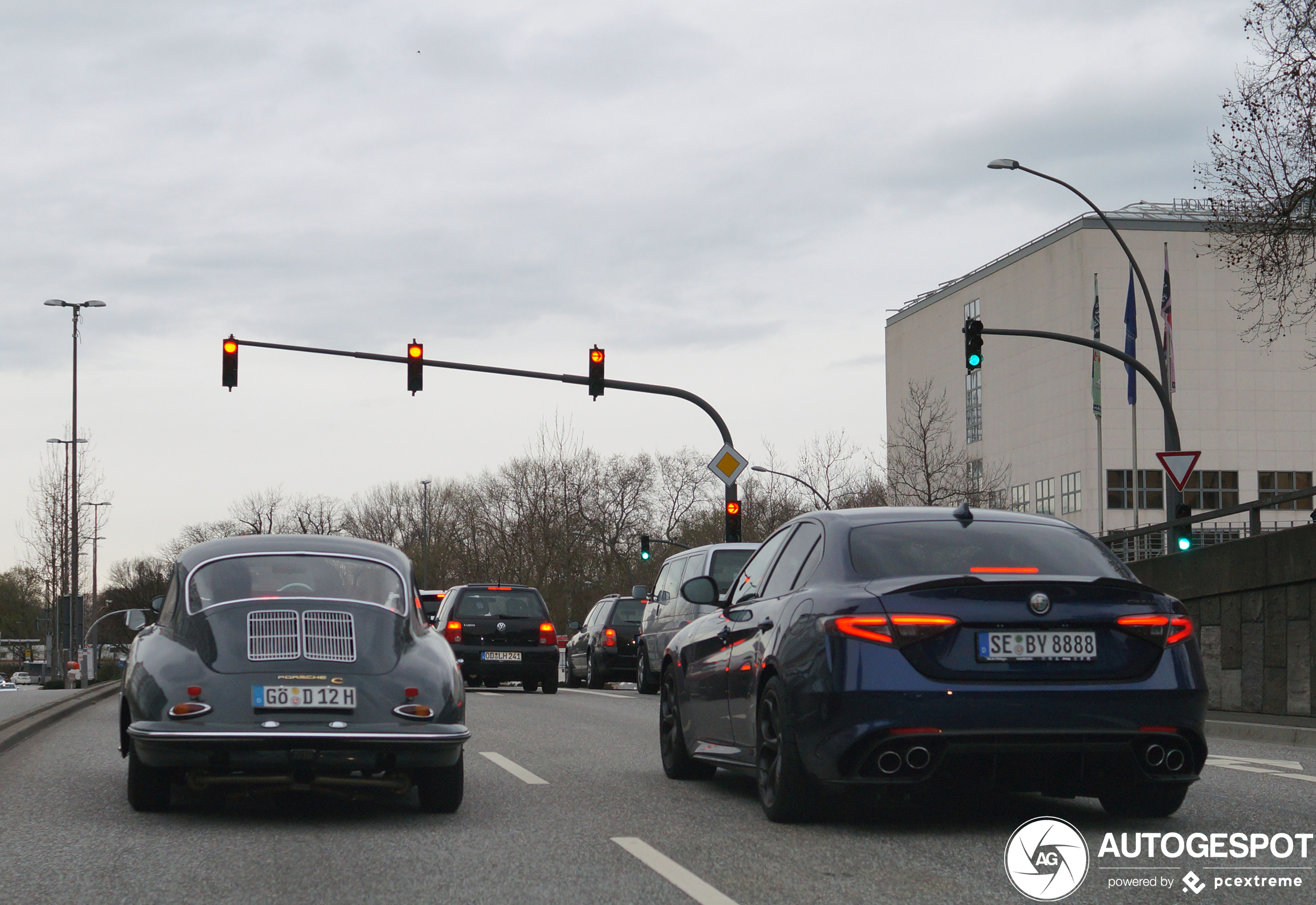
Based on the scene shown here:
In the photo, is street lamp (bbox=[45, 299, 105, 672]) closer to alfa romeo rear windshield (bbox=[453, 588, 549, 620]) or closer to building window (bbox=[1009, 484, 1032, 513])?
alfa romeo rear windshield (bbox=[453, 588, 549, 620])

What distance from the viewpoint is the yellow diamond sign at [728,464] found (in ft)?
89.3

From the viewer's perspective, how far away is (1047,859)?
6281 millimetres

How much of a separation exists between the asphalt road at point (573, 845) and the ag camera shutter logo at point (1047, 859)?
7 cm

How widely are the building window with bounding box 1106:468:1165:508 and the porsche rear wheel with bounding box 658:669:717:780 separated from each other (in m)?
79.9

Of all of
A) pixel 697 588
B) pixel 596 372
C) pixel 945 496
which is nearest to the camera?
pixel 697 588

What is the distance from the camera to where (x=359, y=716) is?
755 centimetres

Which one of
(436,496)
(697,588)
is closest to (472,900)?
(697,588)

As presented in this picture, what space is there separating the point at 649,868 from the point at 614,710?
1205cm

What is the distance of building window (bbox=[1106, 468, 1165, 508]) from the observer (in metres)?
86.6

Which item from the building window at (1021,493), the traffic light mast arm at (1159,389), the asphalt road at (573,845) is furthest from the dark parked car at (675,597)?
the building window at (1021,493)

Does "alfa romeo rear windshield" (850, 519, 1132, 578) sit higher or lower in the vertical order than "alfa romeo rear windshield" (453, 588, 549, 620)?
higher

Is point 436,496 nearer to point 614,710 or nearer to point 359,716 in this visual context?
point 614,710

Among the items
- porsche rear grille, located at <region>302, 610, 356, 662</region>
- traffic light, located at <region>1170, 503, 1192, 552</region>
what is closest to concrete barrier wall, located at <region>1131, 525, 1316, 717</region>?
traffic light, located at <region>1170, 503, 1192, 552</region>

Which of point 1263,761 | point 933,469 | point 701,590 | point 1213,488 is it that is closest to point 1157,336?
point 1263,761
